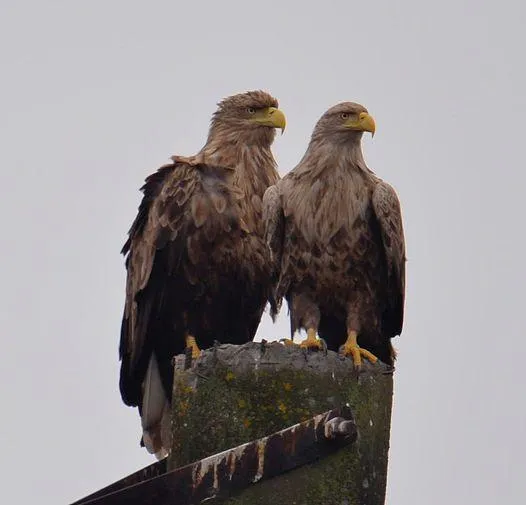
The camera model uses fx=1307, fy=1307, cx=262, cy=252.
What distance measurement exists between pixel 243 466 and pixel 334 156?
12.1ft

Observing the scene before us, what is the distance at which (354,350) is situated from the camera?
686 centimetres

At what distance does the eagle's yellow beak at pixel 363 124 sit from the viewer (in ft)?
26.8

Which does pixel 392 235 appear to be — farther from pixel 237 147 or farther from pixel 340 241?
pixel 237 147

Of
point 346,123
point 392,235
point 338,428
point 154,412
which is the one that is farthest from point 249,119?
point 338,428

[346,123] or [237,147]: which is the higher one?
[237,147]

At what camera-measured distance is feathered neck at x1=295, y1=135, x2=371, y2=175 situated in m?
8.14

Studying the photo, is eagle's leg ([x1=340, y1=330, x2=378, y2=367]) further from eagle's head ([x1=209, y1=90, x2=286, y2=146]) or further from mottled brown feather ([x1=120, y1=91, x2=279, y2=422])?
eagle's head ([x1=209, y1=90, x2=286, y2=146])

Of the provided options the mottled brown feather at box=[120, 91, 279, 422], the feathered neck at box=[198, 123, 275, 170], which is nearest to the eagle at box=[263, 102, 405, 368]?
the mottled brown feather at box=[120, 91, 279, 422]

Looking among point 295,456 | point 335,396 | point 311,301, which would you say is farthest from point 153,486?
point 311,301

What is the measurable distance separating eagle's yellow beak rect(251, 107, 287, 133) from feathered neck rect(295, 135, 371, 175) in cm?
110

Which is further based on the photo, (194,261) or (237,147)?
(237,147)

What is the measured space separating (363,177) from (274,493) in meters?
3.71

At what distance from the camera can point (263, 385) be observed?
513cm

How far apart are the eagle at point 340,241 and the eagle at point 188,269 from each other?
74 cm
